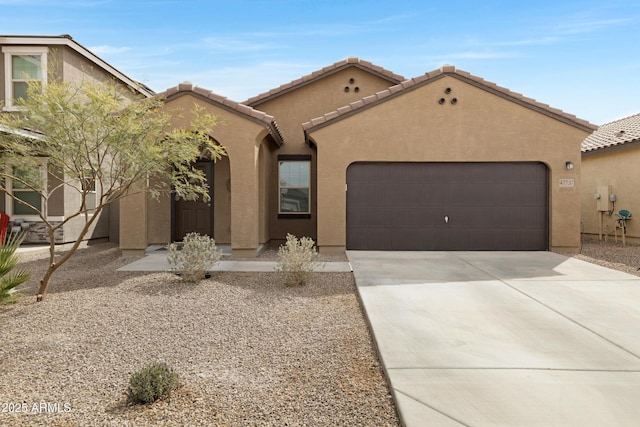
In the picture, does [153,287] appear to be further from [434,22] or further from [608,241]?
[608,241]

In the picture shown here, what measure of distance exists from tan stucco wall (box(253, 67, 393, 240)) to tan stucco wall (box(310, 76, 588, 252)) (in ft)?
7.57

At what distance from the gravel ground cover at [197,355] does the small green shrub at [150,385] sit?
0.28ft

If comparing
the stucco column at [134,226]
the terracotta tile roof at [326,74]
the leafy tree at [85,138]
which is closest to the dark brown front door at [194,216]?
the stucco column at [134,226]

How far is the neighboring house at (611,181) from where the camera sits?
1373cm

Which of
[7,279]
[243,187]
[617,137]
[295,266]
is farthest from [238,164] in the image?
[617,137]

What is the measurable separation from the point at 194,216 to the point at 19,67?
26.0 feet

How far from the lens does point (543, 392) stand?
3.52 meters

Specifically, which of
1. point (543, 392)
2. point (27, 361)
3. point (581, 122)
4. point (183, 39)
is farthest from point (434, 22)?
point (27, 361)

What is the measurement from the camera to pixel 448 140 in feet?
38.1

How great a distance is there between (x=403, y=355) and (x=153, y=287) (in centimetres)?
497

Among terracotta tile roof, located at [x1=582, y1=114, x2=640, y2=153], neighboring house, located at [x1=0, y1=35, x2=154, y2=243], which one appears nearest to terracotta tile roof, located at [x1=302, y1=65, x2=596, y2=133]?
terracotta tile roof, located at [x1=582, y1=114, x2=640, y2=153]

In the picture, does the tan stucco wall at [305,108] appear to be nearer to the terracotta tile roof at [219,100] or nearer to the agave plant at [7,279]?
the terracotta tile roof at [219,100]

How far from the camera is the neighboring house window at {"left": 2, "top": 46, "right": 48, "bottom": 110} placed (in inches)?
527

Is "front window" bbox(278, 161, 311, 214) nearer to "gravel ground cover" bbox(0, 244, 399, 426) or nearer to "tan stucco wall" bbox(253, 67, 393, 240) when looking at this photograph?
"tan stucco wall" bbox(253, 67, 393, 240)
